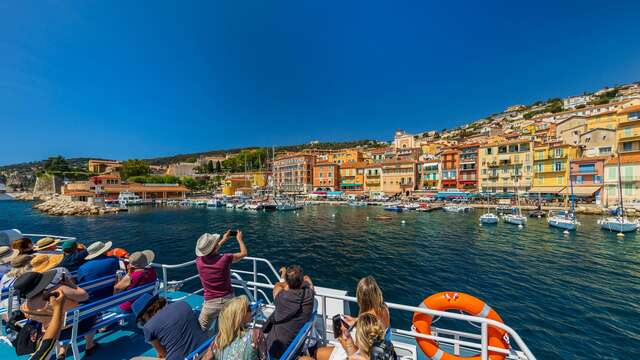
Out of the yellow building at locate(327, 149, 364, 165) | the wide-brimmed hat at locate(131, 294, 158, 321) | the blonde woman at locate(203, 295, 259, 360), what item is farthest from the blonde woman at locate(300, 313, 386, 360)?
the yellow building at locate(327, 149, 364, 165)

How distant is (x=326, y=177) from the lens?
72500 mm

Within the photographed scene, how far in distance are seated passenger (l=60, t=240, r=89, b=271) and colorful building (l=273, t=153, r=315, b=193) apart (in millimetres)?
69598

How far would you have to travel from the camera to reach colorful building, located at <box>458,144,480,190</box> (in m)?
52.5

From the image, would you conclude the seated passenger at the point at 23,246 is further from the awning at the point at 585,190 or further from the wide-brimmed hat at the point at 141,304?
the awning at the point at 585,190

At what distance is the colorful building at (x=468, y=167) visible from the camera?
172ft

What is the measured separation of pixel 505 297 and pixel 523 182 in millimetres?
48620

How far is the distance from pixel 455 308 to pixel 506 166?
57.3m

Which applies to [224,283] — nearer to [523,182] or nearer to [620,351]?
[620,351]

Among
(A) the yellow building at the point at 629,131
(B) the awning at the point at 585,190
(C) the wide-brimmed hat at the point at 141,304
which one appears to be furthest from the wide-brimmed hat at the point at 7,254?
(A) the yellow building at the point at 629,131

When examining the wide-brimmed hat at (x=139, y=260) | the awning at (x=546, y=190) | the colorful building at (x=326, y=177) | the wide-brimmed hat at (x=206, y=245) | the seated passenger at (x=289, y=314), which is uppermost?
the colorful building at (x=326, y=177)

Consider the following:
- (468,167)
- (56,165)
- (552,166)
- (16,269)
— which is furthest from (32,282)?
(56,165)

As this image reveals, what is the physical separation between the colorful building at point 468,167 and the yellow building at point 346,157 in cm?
3163

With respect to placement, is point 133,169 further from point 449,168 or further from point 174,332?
point 174,332

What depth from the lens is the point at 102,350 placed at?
137 inches
